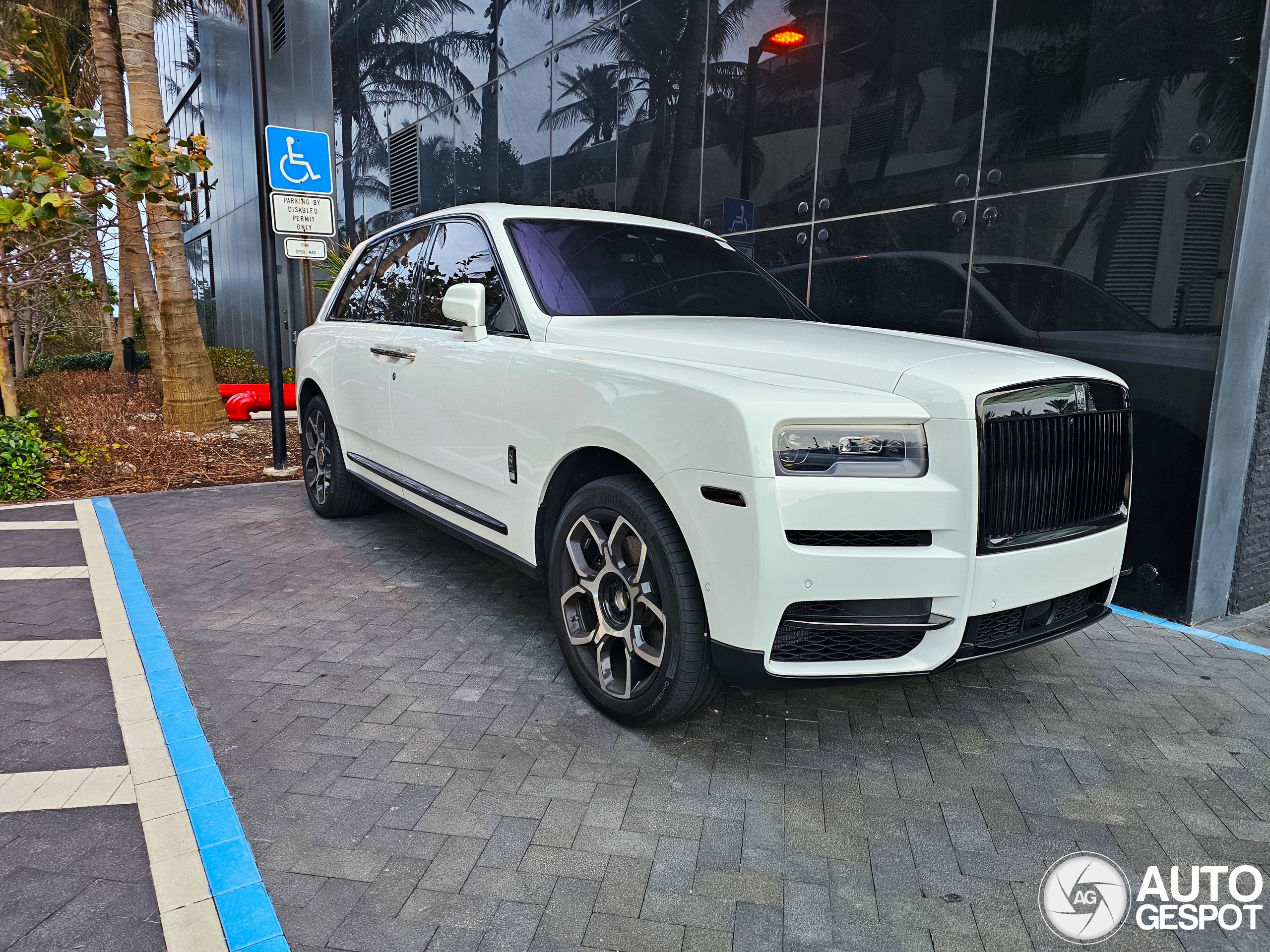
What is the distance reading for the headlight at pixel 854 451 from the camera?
2510 mm

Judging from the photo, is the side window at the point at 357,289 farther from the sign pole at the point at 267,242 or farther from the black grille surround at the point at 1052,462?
the black grille surround at the point at 1052,462

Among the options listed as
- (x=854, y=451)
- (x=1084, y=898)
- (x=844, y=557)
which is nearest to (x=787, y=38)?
(x=854, y=451)

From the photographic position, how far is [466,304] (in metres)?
3.62

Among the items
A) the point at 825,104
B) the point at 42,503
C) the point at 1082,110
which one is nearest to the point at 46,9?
the point at 42,503

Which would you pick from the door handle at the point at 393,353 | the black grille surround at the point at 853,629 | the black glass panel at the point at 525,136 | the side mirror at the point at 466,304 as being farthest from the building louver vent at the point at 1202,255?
the black glass panel at the point at 525,136

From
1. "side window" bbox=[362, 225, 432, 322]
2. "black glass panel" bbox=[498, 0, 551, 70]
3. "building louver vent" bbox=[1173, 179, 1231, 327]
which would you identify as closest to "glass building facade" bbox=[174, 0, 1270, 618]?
"building louver vent" bbox=[1173, 179, 1231, 327]

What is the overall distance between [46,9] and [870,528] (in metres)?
22.5

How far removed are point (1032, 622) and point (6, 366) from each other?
846 cm

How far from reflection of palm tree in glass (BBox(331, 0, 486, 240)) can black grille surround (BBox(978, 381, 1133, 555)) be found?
10.1 meters

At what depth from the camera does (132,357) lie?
56.0ft

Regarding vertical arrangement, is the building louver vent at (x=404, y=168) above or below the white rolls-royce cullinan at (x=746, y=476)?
above

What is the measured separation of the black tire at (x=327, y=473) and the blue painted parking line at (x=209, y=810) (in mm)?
1700

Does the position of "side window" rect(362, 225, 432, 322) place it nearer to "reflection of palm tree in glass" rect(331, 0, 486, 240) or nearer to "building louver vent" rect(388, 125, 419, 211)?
"reflection of palm tree in glass" rect(331, 0, 486, 240)

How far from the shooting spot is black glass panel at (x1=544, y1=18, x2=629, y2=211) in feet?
28.1
